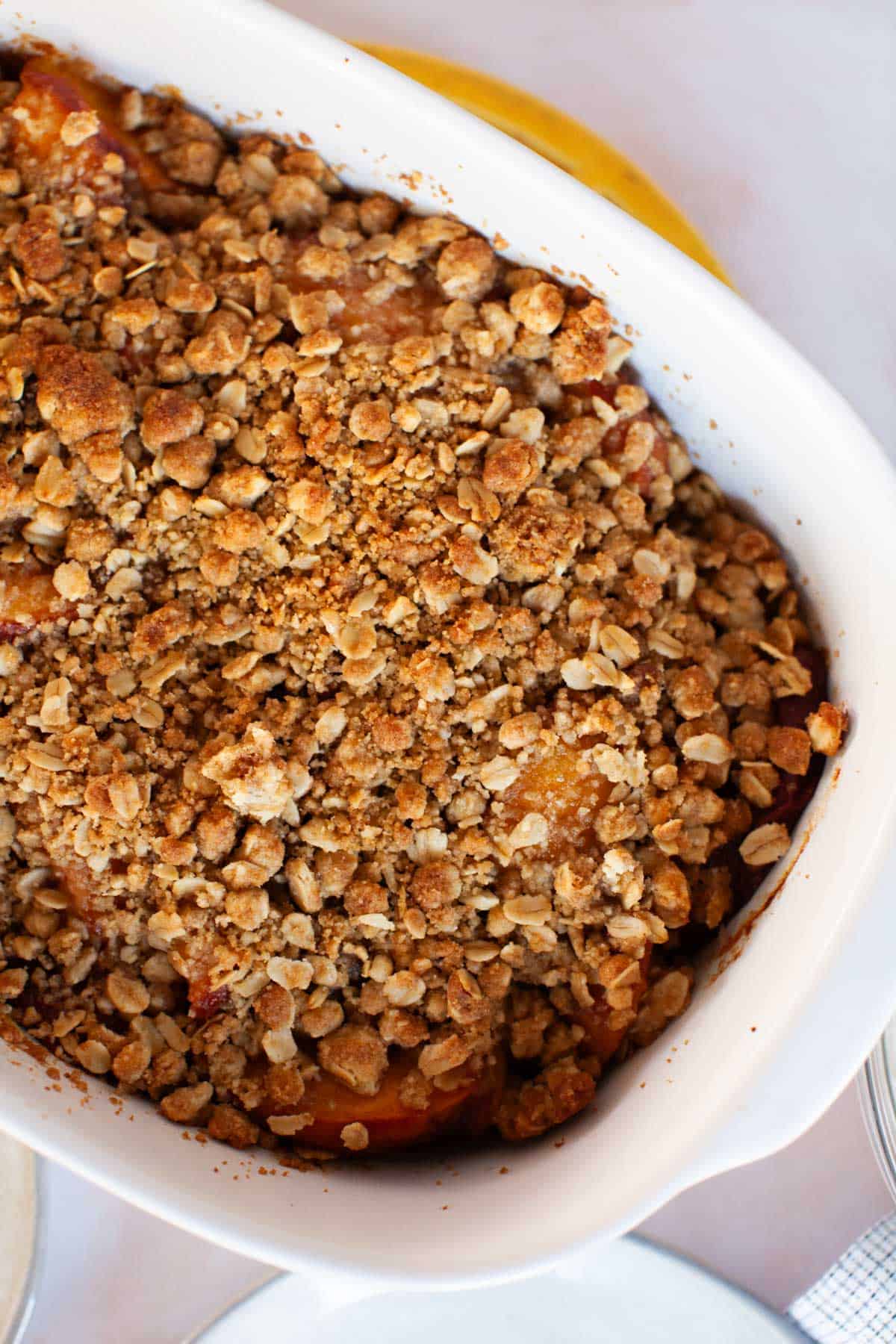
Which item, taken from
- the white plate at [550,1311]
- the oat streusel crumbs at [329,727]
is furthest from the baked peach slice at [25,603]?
the white plate at [550,1311]

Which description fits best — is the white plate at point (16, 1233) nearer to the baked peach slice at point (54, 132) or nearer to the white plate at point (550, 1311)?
the white plate at point (550, 1311)

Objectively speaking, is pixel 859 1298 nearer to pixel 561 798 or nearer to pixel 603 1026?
pixel 603 1026

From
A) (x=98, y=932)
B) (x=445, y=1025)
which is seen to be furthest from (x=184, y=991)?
(x=445, y=1025)

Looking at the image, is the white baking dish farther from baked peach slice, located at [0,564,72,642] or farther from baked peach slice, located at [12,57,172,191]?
baked peach slice, located at [0,564,72,642]

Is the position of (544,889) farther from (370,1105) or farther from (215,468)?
(215,468)

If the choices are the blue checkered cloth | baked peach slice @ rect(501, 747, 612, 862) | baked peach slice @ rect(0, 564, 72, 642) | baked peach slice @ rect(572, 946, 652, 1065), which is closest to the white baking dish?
baked peach slice @ rect(572, 946, 652, 1065)
